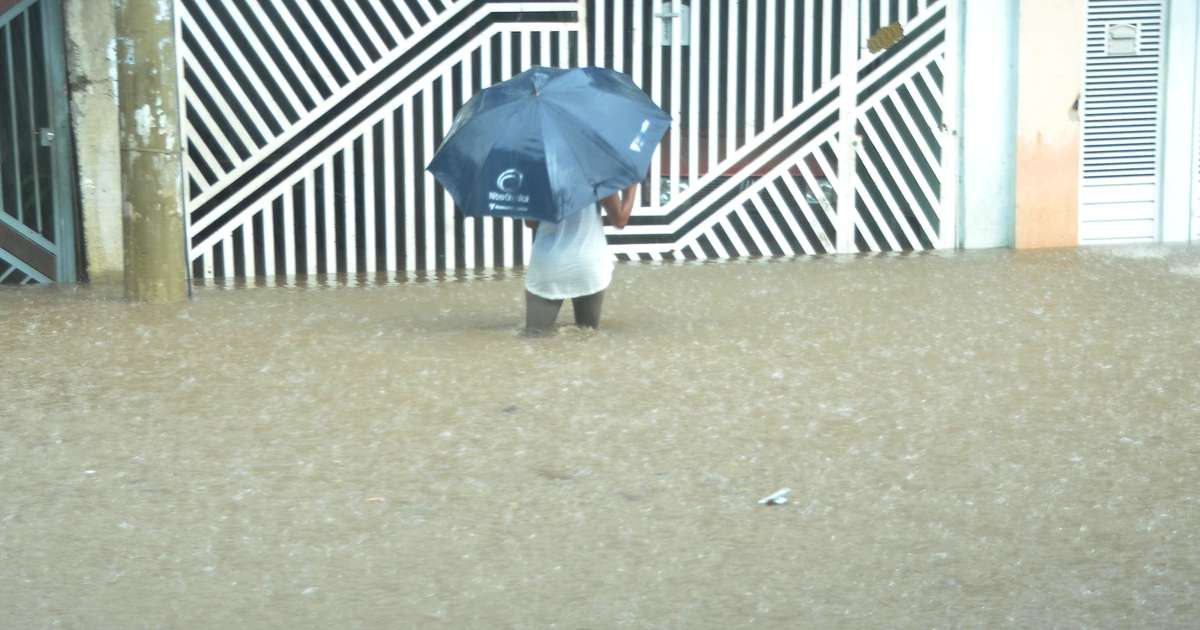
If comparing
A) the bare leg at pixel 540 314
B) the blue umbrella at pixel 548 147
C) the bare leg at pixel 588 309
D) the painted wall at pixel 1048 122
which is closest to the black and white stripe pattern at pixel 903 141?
the painted wall at pixel 1048 122

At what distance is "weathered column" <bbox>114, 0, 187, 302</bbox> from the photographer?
406 inches

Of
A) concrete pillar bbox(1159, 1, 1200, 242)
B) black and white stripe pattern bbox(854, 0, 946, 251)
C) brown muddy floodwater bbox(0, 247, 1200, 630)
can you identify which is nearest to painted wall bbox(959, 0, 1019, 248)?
black and white stripe pattern bbox(854, 0, 946, 251)

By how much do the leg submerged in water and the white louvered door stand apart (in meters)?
6.26

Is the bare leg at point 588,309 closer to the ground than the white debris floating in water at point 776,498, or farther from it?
farther from it

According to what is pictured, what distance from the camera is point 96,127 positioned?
11508mm

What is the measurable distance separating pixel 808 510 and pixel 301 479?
1.94 m

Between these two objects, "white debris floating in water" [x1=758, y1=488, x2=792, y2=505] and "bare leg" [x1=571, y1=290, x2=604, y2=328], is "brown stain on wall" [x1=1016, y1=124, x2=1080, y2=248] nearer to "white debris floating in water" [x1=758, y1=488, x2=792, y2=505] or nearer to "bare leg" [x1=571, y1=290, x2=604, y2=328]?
"bare leg" [x1=571, y1=290, x2=604, y2=328]

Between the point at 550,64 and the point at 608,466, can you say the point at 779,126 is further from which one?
the point at 608,466

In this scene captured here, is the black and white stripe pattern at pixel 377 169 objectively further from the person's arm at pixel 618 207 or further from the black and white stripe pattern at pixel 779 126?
the person's arm at pixel 618 207

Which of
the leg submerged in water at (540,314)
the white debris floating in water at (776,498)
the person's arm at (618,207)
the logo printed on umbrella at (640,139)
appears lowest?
the white debris floating in water at (776,498)

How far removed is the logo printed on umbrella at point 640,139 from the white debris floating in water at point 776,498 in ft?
10.2

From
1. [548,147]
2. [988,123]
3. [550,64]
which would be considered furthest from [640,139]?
[988,123]

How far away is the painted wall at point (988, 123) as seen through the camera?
13.2m

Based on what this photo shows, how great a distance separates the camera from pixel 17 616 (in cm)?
462
